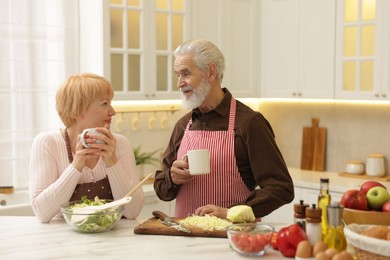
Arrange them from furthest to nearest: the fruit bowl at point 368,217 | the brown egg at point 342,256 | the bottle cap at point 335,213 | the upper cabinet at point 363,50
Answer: the upper cabinet at point 363,50 < the fruit bowl at point 368,217 < the bottle cap at point 335,213 < the brown egg at point 342,256

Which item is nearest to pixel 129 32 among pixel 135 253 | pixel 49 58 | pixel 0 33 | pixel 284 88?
pixel 49 58

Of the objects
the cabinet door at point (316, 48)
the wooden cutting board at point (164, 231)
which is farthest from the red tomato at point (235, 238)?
the cabinet door at point (316, 48)

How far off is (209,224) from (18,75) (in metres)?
2.61

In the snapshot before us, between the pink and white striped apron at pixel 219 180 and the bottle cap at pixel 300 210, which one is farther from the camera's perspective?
the pink and white striped apron at pixel 219 180

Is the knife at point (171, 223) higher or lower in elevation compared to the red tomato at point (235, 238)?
lower

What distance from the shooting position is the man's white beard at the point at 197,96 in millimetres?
3145

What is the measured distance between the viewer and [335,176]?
528 cm

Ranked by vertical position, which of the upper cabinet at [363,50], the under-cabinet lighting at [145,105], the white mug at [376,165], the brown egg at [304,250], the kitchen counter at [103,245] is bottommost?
the white mug at [376,165]

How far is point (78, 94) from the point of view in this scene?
2885 mm

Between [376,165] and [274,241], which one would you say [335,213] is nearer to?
[274,241]

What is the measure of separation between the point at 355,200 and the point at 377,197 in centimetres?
8

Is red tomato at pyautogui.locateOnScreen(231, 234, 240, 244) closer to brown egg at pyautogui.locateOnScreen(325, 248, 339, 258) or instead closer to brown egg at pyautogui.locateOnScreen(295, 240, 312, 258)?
brown egg at pyautogui.locateOnScreen(295, 240, 312, 258)

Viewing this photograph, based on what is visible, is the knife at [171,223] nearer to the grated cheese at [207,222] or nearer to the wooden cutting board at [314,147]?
the grated cheese at [207,222]

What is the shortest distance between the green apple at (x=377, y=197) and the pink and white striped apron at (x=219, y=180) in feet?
2.73
